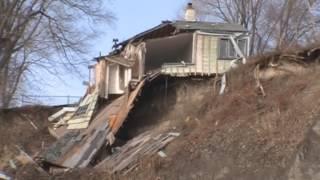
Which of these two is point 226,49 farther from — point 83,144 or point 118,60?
point 83,144

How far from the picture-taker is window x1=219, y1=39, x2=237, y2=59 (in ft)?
114

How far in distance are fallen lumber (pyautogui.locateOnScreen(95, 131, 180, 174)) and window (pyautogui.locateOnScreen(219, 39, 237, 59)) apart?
714 cm

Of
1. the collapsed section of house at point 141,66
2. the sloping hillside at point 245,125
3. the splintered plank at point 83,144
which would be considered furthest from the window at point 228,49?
the splintered plank at point 83,144

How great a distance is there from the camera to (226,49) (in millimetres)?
34969

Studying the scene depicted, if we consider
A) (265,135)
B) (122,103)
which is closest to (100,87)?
(122,103)

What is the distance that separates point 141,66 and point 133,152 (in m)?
7.60

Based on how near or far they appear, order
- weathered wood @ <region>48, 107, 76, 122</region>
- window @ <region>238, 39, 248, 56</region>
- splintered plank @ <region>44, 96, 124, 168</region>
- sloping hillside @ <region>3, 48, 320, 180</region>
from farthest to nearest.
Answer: weathered wood @ <region>48, 107, 76, 122</region>
window @ <region>238, 39, 248, 56</region>
splintered plank @ <region>44, 96, 124, 168</region>
sloping hillside @ <region>3, 48, 320, 180</region>

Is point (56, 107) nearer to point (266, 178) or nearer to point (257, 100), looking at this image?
point (257, 100)

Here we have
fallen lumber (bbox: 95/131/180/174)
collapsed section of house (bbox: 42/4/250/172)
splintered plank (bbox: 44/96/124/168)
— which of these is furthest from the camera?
collapsed section of house (bbox: 42/4/250/172)

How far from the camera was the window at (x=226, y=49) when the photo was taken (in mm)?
34844

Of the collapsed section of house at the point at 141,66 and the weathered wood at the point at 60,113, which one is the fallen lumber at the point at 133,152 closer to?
the collapsed section of house at the point at 141,66

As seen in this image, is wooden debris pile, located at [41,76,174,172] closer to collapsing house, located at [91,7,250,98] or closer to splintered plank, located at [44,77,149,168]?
splintered plank, located at [44,77,149,168]

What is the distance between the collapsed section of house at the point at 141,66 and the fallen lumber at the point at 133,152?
2260 millimetres

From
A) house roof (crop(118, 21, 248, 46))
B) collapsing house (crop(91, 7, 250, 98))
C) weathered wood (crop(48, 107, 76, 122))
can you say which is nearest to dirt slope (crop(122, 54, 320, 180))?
collapsing house (crop(91, 7, 250, 98))
